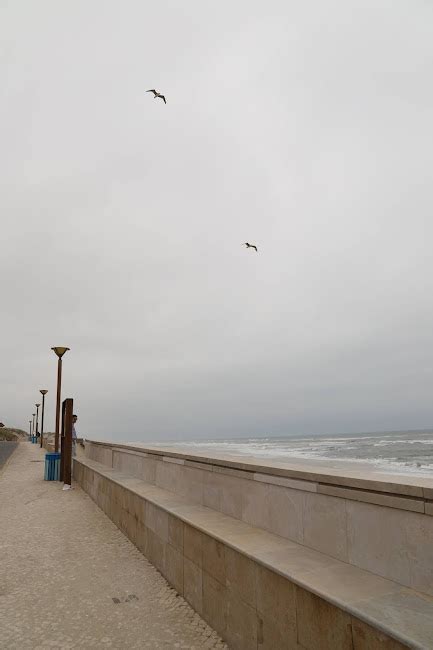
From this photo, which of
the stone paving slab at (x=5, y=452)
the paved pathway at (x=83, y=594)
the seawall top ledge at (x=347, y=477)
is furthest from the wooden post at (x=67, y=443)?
the seawall top ledge at (x=347, y=477)

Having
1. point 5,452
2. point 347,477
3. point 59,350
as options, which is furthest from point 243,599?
point 5,452

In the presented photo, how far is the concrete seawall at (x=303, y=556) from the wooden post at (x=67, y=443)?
7361 mm

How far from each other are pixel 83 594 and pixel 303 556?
8.51 feet

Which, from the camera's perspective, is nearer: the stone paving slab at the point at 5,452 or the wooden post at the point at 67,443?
the wooden post at the point at 67,443

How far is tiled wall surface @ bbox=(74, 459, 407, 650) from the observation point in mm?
2395

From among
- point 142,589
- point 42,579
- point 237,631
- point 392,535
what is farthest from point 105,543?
point 392,535

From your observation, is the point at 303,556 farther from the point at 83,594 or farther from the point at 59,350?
the point at 59,350

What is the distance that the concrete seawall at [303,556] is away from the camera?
2412 millimetres

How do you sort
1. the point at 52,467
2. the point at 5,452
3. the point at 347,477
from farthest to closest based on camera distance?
the point at 5,452, the point at 52,467, the point at 347,477

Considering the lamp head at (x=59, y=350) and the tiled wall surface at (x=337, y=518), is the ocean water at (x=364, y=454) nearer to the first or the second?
the tiled wall surface at (x=337, y=518)

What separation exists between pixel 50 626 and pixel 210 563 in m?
1.50

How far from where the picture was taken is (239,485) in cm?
461

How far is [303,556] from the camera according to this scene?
325 centimetres

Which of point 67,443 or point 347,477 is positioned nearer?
point 347,477
